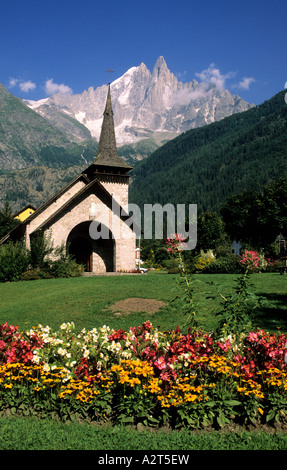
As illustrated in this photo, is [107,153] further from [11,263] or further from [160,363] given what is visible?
[160,363]

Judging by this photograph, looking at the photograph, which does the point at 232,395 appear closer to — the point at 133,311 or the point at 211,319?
the point at 211,319

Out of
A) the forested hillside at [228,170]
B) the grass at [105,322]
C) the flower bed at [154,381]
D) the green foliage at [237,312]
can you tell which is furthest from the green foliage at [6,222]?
the forested hillside at [228,170]

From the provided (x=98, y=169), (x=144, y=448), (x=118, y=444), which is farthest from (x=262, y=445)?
(x=98, y=169)

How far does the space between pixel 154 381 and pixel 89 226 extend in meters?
25.1

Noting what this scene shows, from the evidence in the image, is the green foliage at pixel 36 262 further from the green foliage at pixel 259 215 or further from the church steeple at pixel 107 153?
the green foliage at pixel 259 215

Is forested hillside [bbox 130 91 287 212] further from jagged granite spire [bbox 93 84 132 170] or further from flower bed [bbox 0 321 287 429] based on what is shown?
flower bed [bbox 0 321 287 429]

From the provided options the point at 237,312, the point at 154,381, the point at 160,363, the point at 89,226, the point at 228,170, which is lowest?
the point at 154,381

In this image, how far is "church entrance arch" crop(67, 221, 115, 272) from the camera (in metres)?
29.5

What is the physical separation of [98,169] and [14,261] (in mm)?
12951

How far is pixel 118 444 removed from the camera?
4281 mm

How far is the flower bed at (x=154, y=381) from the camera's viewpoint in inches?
185

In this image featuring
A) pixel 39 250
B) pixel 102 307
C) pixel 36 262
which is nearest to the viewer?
pixel 102 307

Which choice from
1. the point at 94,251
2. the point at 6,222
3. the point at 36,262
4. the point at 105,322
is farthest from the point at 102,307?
the point at 6,222

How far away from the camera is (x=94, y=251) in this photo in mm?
29844
